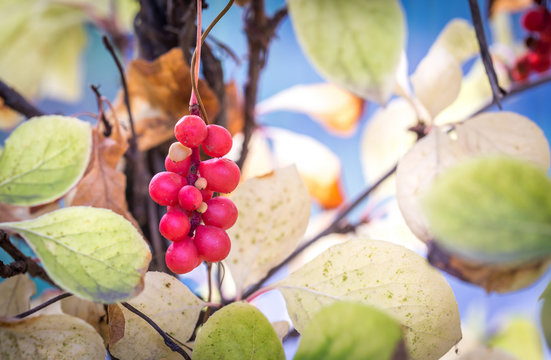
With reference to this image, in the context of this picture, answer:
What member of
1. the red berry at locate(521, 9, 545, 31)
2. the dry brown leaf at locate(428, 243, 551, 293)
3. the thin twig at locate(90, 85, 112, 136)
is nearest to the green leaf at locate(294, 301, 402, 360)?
the dry brown leaf at locate(428, 243, 551, 293)

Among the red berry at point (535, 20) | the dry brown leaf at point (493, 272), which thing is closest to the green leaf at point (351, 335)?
the dry brown leaf at point (493, 272)

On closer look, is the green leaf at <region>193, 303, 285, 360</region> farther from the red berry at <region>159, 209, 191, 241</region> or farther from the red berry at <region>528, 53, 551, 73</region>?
the red berry at <region>528, 53, 551, 73</region>

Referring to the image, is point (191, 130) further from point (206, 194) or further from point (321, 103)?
point (321, 103)

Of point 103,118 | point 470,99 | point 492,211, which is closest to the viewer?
point 492,211

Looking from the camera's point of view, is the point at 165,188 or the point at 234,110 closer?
the point at 165,188

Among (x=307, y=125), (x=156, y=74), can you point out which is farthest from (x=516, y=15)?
(x=156, y=74)

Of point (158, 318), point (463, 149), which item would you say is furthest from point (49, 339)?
point (463, 149)

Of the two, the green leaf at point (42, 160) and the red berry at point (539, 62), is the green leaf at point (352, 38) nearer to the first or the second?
the green leaf at point (42, 160)

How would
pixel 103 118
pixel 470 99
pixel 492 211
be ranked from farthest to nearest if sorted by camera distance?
pixel 470 99 → pixel 103 118 → pixel 492 211
